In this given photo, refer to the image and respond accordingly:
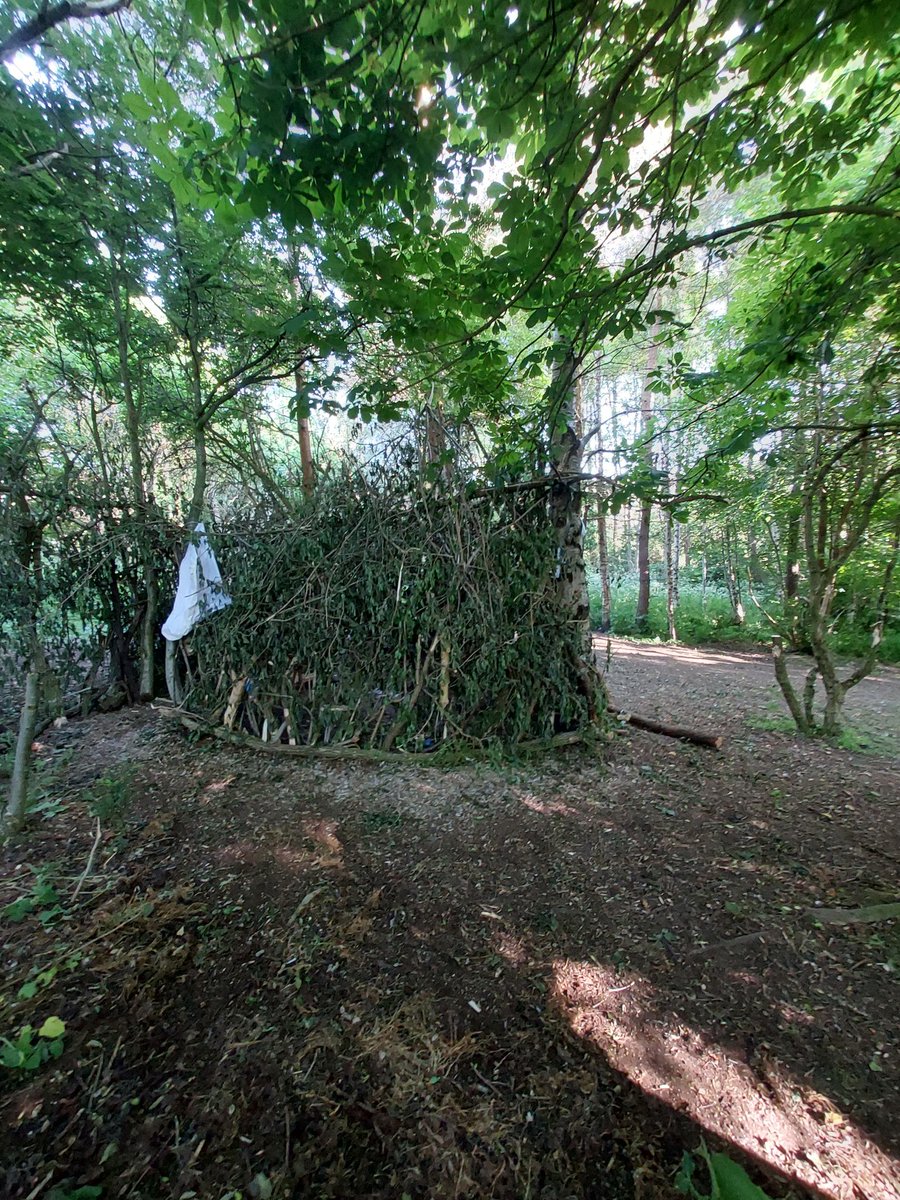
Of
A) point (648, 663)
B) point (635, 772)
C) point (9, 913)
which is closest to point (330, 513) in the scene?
point (9, 913)

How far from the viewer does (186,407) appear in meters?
5.82

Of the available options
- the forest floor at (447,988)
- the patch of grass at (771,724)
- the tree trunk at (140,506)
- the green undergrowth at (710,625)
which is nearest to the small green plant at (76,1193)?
the forest floor at (447,988)

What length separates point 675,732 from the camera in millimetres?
4512

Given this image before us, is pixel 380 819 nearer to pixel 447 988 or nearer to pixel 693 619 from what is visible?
pixel 447 988

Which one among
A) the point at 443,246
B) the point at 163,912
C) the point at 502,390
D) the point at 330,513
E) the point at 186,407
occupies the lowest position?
the point at 163,912

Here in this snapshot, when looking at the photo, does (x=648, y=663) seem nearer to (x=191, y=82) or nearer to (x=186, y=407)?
(x=186, y=407)

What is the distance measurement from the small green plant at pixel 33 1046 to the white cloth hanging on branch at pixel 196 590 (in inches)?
132

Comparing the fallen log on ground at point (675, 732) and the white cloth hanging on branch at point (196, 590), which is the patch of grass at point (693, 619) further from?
the white cloth hanging on branch at point (196, 590)

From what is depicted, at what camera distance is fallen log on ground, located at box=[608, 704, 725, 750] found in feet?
14.3

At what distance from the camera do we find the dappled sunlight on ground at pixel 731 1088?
1.34m

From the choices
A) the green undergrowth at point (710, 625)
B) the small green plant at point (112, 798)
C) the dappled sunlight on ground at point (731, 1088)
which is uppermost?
the green undergrowth at point (710, 625)

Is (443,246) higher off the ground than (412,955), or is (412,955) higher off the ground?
(443,246)

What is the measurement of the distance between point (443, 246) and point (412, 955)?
3855mm

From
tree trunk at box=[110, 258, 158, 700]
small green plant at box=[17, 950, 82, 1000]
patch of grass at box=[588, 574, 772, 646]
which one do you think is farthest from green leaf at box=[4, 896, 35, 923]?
patch of grass at box=[588, 574, 772, 646]
